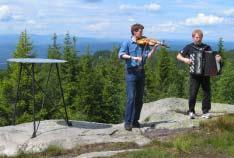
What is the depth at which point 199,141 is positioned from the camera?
1020 centimetres

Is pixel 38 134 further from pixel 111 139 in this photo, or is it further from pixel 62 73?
pixel 62 73

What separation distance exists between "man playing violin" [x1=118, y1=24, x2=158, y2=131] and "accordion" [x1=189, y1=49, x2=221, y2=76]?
1438 mm

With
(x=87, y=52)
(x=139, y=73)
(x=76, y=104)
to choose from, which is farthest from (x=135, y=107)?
(x=87, y=52)

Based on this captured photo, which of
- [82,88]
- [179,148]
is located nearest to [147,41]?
[179,148]

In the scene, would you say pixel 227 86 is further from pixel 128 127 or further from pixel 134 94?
pixel 134 94

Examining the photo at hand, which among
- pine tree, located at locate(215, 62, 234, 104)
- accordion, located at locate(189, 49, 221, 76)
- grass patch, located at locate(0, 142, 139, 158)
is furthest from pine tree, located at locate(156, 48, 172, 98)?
grass patch, located at locate(0, 142, 139, 158)

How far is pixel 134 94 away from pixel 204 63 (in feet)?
6.44

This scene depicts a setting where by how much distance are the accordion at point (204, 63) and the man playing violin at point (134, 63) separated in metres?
1.44

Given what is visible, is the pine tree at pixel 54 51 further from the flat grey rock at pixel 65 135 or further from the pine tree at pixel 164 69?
the flat grey rock at pixel 65 135

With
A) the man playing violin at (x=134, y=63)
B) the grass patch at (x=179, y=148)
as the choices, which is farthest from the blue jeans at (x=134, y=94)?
the grass patch at (x=179, y=148)

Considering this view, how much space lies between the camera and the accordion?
1226 centimetres

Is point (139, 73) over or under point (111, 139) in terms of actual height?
over

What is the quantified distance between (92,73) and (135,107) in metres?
43.8

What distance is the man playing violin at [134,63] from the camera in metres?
11.1
